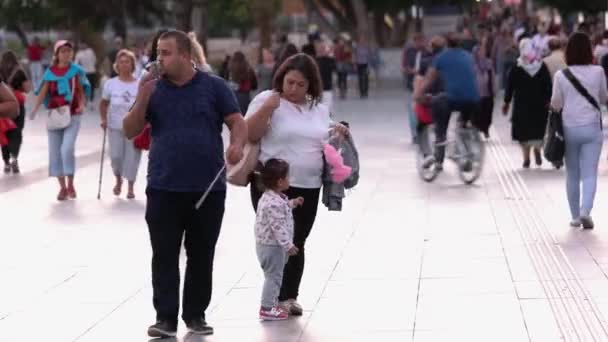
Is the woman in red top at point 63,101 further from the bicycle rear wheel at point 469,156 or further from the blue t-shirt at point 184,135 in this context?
the blue t-shirt at point 184,135

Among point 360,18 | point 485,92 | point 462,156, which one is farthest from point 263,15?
point 462,156

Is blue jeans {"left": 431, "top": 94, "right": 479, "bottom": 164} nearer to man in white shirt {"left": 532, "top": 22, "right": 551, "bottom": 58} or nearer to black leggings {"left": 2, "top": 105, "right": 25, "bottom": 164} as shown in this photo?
black leggings {"left": 2, "top": 105, "right": 25, "bottom": 164}

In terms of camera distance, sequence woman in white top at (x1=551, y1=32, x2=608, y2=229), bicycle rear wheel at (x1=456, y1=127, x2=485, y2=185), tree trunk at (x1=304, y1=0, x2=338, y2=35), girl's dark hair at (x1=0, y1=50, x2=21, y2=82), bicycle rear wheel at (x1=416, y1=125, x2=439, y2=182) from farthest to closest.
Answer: tree trunk at (x1=304, y1=0, x2=338, y2=35), girl's dark hair at (x1=0, y1=50, x2=21, y2=82), bicycle rear wheel at (x1=416, y1=125, x2=439, y2=182), bicycle rear wheel at (x1=456, y1=127, x2=485, y2=185), woman in white top at (x1=551, y1=32, x2=608, y2=229)

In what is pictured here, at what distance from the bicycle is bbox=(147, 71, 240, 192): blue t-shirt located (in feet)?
29.6

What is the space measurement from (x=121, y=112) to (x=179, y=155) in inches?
312

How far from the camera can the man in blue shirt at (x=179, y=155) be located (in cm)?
876

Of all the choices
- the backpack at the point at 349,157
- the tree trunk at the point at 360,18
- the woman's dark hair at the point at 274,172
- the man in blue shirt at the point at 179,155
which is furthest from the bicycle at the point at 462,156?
the tree trunk at the point at 360,18

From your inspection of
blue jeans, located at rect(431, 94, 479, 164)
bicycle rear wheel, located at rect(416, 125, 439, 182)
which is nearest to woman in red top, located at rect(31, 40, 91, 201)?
bicycle rear wheel, located at rect(416, 125, 439, 182)

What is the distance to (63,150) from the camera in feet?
54.5

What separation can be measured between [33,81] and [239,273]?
33.5 m

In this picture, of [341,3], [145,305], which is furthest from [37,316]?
[341,3]

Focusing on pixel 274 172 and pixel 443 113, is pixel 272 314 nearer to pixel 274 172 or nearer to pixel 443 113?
pixel 274 172

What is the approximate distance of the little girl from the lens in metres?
9.12

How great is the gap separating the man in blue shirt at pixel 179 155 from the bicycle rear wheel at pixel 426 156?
29.9 ft
